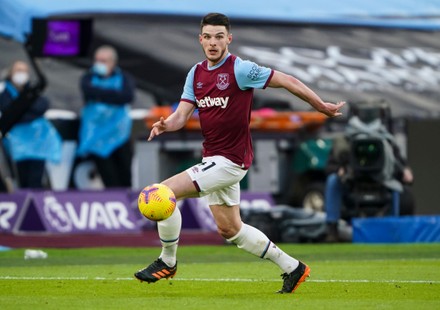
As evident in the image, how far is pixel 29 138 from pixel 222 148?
11.1 m

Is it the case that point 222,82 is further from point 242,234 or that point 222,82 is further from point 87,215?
point 87,215

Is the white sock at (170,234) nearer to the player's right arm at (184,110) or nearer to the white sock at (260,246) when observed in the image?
the white sock at (260,246)

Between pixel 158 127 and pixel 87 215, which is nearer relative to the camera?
pixel 158 127

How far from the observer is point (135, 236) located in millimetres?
20859

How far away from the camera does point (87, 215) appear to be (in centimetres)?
2128

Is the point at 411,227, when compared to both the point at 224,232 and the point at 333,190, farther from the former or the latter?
the point at 224,232

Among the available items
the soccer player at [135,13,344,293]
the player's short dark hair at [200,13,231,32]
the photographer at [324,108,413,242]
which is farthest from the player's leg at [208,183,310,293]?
the photographer at [324,108,413,242]

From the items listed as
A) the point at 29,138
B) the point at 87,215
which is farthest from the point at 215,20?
the point at 29,138

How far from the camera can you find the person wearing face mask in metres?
21.7

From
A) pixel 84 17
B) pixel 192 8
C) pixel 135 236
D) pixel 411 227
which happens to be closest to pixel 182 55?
pixel 192 8

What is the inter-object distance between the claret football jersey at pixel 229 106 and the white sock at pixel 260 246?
535 millimetres

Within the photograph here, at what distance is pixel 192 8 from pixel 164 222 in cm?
1411

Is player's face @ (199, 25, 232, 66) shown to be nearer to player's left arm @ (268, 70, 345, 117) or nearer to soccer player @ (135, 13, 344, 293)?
Result: soccer player @ (135, 13, 344, 293)

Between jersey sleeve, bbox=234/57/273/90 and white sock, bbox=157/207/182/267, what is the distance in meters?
1.14
